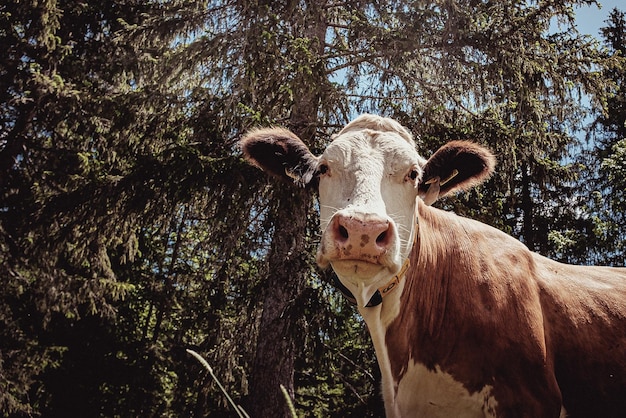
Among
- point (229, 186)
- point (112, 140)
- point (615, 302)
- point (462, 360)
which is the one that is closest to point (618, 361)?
point (615, 302)

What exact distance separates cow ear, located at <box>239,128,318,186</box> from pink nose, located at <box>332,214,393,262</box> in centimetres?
115

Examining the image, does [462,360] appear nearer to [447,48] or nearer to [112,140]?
[447,48]

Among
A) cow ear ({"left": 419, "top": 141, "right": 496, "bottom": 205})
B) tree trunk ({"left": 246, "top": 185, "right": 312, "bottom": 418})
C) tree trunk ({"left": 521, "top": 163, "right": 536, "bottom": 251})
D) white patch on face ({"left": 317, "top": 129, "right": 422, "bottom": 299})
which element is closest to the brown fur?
cow ear ({"left": 419, "top": 141, "right": 496, "bottom": 205})

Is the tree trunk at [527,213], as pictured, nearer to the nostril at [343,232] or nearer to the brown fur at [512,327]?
the brown fur at [512,327]

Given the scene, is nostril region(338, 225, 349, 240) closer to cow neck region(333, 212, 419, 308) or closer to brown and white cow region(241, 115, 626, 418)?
A: brown and white cow region(241, 115, 626, 418)

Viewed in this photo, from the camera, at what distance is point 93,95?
10.7m

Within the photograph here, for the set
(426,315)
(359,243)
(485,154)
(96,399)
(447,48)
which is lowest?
(96,399)

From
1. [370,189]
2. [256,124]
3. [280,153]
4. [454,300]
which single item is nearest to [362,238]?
[370,189]

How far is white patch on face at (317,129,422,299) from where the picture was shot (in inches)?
109

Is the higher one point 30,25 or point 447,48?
point 30,25

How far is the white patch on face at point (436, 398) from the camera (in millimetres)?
3049

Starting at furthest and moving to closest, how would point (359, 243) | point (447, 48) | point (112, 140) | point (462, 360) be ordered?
point (112, 140) → point (447, 48) → point (462, 360) → point (359, 243)

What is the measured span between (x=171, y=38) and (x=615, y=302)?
27.7 feet

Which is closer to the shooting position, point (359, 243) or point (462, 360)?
point (359, 243)
